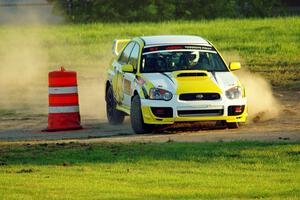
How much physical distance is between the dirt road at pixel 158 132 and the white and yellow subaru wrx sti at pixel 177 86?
0.92 feet

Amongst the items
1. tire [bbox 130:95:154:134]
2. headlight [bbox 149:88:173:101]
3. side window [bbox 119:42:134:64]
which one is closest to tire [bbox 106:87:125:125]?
side window [bbox 119:42:134:64]

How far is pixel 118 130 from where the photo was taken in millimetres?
21422

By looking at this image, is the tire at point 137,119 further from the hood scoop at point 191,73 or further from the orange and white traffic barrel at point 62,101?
the orange and white traffic barrel at point 62,101

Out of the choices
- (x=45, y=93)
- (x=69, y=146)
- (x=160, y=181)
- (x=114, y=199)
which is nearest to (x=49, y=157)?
(x=69, y=146)

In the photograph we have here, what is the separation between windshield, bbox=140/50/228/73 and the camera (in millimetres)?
21078

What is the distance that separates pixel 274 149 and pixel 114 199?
4256 mm

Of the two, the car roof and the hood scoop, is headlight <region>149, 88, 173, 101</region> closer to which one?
the hood scoop

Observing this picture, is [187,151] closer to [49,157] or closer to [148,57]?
[49,157]

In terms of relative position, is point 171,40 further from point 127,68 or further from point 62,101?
point 62,101

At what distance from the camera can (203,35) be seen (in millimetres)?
42594

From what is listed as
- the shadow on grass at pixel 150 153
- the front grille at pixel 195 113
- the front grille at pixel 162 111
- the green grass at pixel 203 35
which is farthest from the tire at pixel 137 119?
the green grass at pixel 203 35

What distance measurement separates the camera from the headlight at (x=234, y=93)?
20234 mm

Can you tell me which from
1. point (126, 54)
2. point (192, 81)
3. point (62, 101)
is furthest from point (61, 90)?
point (192, 81)

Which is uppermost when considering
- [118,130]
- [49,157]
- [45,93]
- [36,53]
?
[49,157]
